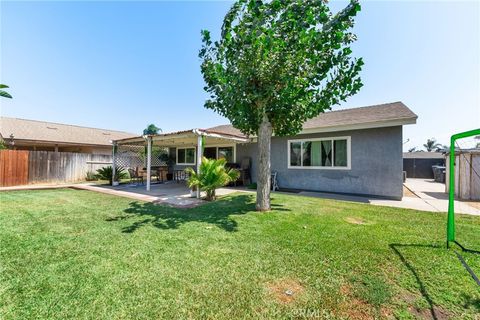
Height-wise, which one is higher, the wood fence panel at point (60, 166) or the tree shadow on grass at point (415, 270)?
the wood fence panel at point (60, 166)

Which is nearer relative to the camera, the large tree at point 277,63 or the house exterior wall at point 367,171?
the large tree at point 277,63

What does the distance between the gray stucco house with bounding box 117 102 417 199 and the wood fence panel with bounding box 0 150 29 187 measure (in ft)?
22.9

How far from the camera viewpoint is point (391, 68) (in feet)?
31.0

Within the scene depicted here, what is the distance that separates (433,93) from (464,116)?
2479mm

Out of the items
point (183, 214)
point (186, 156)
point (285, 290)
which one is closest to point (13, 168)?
point (186, 156)

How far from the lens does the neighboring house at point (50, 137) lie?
14623 millimetres

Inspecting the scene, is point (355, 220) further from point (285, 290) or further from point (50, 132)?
point (50, 132)

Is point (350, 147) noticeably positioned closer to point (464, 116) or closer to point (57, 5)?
point (464, 116)

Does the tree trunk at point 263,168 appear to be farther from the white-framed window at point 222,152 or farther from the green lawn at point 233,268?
the white-framed window at point 222,152

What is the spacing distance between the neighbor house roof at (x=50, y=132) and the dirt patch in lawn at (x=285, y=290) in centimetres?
1774

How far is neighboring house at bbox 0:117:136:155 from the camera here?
48.0 feet

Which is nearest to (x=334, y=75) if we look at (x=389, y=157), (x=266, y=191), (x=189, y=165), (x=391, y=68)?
(x=266, y=191)

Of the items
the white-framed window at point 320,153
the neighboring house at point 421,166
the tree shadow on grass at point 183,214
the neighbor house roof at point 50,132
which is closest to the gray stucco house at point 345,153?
the white-framed window at point 320,153

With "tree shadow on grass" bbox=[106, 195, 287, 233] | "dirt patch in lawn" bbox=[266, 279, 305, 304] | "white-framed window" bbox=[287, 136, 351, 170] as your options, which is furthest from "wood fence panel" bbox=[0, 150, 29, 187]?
"dirt patch in lawn" bbox=[266, 279, 305, 304]
